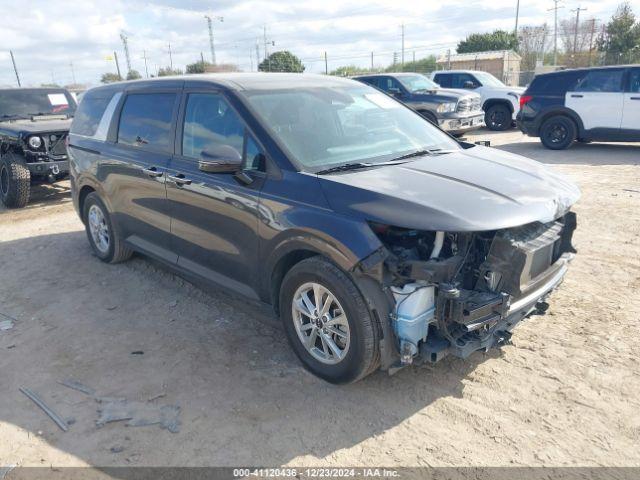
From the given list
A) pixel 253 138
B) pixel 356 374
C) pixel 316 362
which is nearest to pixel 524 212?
pixel 356 374

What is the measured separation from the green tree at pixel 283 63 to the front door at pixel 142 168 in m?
35.4

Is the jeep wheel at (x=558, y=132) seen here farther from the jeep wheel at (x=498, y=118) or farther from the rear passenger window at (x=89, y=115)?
the rear passenger window at (x=89, y=115)

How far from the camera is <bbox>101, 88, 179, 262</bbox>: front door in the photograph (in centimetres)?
456

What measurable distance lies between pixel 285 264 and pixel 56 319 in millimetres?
2434

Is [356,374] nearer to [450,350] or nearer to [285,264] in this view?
[450,350]

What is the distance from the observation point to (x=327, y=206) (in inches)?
126

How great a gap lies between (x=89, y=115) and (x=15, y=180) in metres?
3.51

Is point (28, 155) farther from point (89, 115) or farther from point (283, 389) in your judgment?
point (283, 389)

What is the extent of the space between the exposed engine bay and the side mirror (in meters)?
1.12

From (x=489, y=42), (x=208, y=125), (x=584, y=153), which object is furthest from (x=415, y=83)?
(x=489, y=42)

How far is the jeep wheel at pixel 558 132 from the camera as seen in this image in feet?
38.3

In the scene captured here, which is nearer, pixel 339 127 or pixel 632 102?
pixel 339 127

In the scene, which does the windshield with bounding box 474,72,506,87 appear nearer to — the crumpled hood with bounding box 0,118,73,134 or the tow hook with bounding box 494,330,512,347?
the crumpled hood with bounding box 0,118,73,134

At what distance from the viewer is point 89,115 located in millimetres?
5879
